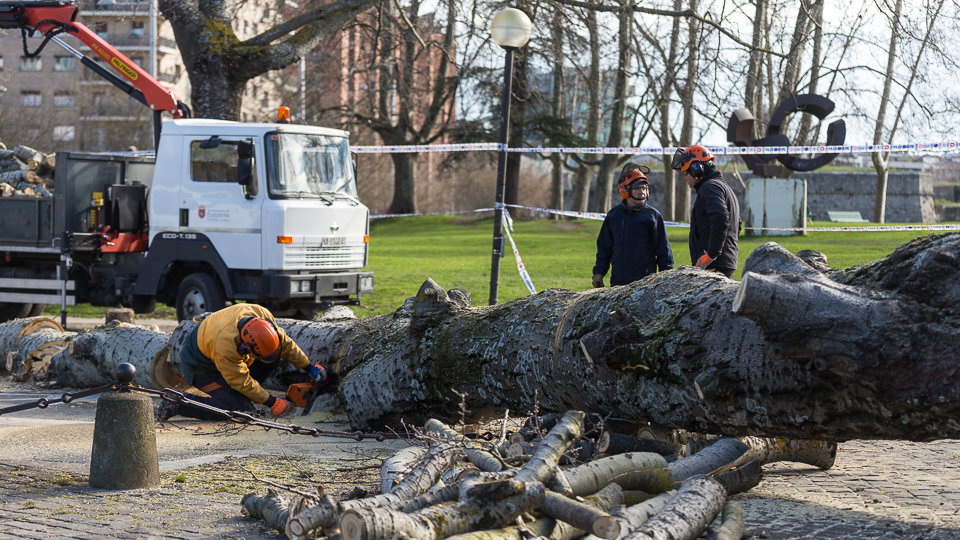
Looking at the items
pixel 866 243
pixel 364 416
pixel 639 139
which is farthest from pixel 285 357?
pixel 639 139

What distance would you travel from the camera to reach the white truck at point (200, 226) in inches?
490

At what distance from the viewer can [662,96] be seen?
71.9 ft

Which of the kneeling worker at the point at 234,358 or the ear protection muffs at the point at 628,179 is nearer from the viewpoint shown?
the kneeling worker at the point at 234,358

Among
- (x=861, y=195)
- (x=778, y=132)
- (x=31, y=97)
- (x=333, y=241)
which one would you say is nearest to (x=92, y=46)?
(x=333, y=241)

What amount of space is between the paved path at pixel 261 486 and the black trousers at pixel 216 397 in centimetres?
18

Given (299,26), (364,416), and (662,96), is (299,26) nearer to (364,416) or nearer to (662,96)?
(662,96)

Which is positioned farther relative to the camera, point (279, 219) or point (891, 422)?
A: point (279, 219)

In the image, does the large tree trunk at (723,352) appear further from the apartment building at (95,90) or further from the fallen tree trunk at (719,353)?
the apartment building at (95,90)

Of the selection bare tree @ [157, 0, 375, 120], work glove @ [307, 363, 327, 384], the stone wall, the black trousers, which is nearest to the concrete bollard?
the black trousers

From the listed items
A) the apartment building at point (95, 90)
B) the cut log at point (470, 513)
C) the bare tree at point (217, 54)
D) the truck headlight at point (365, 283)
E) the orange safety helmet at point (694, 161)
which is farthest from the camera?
the apartment building at point (95, 90)

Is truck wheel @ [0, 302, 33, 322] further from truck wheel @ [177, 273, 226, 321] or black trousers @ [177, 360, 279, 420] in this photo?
black trousers @ [177, 360, 279, 420]

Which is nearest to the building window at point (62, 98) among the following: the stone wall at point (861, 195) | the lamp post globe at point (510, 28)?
the stone wall at point (861, 195)

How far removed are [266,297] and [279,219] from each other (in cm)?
94

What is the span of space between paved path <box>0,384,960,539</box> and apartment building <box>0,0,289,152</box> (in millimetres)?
11223
